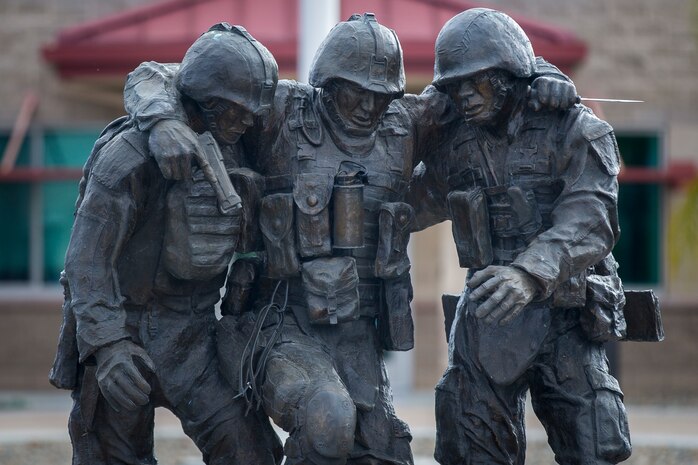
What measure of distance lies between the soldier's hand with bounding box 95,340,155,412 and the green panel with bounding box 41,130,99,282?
30.4 ft

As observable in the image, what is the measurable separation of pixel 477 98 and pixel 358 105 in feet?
1.59

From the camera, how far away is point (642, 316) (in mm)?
6195

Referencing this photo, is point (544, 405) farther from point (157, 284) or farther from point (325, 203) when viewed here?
point (157, 284)

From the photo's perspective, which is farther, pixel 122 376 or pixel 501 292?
pixel 122 376

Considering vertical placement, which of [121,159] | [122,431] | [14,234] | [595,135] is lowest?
[122,431]

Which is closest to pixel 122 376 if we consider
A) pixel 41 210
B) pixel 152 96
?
pixel 152 96

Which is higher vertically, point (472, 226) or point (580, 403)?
point (472, 226)

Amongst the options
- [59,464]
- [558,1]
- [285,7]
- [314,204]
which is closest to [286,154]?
[314,204]

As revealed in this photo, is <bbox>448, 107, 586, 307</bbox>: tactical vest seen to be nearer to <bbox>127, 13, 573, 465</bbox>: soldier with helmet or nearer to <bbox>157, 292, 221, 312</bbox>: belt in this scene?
<bbox>127, 13, 573, 465</bbox>: soldier with helmet

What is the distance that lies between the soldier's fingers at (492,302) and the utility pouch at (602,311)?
0.63 metres

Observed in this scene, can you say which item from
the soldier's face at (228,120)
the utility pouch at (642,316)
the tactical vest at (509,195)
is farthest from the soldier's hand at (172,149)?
the utility pouch at (642,316)

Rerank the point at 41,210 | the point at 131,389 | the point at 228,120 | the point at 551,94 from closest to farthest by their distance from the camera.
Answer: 1. the point at 131,389
2. the point at 228,120
3. the point at 551,94
4. the point at 41,210

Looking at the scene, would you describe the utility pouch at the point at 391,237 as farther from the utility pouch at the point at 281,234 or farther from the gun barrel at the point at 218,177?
the gun barrel at the point at 218,177

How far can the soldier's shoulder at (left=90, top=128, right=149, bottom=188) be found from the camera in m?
5.62
